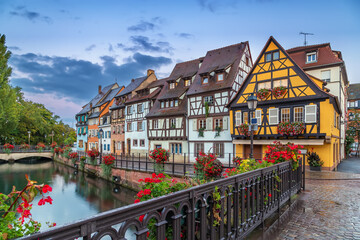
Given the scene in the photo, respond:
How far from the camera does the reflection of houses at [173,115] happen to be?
2558 cm

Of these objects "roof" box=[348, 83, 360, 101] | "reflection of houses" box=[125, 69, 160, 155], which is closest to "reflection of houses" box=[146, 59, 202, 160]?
"reflection of houses" box=[125, 69, 160, 155]

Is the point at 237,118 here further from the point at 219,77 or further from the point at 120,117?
the point at 120,117

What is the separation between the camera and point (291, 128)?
56.6 feet

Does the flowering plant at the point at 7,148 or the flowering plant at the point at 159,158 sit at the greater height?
the flowering plant at the point at 159,158

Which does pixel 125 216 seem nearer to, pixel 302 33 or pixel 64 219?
pixel 64 219

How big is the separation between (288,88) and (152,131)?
16.0 m

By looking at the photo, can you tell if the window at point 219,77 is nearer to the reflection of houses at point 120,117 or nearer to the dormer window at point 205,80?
the dormer window at point 205,80

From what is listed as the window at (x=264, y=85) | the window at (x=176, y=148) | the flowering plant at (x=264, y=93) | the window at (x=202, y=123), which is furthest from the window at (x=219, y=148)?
the window at (x=264, y=85)

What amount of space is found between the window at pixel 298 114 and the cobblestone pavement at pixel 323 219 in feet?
31.1

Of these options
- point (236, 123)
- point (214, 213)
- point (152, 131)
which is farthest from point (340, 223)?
point (152, 131)

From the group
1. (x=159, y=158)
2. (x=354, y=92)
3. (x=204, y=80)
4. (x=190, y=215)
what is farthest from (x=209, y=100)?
(x=354, y=92)

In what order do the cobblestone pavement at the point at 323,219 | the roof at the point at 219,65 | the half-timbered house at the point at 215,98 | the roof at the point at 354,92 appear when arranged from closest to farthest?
the cobblestone pavement at the point at 323,219 → the half-timbered house at the point at 215,98 → the roof at the point at 219,65 → the roof at the point at 354,92

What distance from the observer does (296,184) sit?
8.16 meters

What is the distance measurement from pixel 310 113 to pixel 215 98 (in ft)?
27.9
